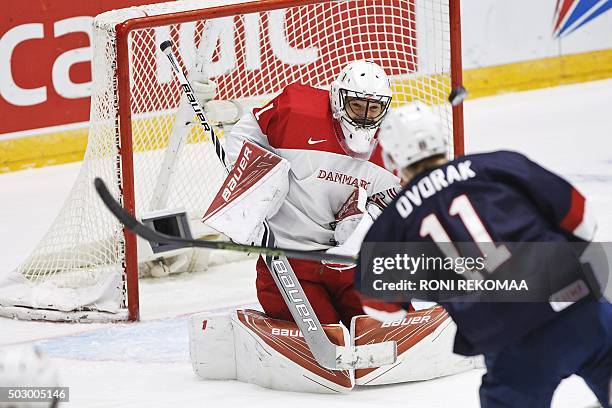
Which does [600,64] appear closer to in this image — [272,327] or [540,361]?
[272,327]

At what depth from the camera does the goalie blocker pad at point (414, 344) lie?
160 inches

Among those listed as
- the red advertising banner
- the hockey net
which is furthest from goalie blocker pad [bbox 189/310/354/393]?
the red advertising banner

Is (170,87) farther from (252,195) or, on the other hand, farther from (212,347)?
(212,347)

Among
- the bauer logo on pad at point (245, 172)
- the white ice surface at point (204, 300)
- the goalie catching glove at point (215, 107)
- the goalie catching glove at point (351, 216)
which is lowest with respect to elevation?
the white ice surface at point (204, 300)

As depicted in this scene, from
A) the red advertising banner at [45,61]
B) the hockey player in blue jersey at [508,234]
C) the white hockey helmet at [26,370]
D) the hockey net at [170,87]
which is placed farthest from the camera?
the red advertising banner at [45,61]

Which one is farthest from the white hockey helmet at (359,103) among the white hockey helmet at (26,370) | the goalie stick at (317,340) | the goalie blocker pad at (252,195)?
the white hockey helmet at (26,370)

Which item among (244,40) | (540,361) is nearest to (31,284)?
(244,40)

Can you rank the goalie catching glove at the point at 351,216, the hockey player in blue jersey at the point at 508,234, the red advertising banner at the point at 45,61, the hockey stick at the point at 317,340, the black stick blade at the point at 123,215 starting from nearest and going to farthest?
the hockey player in blue jersey at the point at 508,234 → the black stick blade at the point at 123,215 → the hockey stick at the point at 317,340 → the goalie catching glove at the point at 351,216 → the red advertising banner at the point at 45,61

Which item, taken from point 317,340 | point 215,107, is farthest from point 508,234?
point 215,107

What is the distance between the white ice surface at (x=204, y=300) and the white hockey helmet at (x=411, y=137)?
121 centimetres

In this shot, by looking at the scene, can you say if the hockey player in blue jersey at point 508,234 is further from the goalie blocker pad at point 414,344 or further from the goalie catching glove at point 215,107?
the goalie catching glove at point 215,107

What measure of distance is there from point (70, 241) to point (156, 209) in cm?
38

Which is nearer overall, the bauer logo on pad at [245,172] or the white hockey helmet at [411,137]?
the white hockey helmet at [411,137]

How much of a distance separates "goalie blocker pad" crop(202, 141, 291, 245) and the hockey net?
0.73m
